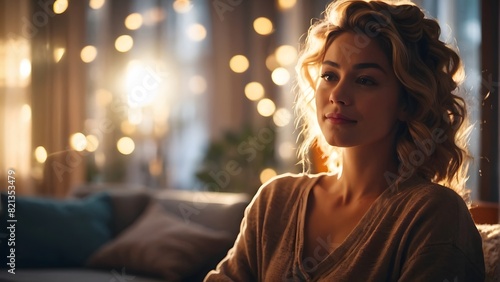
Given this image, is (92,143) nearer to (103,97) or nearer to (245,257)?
(103,97)

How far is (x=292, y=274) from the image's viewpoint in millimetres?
1520

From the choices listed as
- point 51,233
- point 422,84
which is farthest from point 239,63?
point 422,84

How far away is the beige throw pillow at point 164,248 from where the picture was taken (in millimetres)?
2658

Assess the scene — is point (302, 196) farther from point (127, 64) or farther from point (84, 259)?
point (127, 64)

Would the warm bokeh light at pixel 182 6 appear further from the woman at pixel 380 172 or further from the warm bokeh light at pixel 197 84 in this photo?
the woman at pixel 380 172

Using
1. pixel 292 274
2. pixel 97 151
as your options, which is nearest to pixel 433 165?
pixel 292 274

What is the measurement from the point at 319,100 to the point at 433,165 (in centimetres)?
32

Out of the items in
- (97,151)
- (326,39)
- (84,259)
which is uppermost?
(326,39)

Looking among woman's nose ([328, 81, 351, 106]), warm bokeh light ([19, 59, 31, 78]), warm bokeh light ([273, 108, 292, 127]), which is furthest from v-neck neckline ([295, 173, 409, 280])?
warm bokeh light ([273, 108, 292, 127])

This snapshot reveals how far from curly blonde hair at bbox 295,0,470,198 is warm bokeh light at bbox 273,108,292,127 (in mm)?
3384

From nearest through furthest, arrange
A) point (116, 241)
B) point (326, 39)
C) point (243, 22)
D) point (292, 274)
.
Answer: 1. point (292, 274)
2. point (326, 39)
3. point (116, 241)
4. point (243, 22)

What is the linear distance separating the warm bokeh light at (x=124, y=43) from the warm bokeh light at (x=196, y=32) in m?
0.50

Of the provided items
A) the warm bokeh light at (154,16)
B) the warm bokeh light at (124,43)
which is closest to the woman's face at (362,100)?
the warm bokeh light at (124,43)

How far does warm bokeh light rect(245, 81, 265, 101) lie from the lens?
5164 mm
